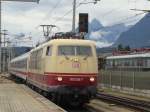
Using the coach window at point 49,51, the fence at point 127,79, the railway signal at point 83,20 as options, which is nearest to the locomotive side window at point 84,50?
the coach window at point 49,51

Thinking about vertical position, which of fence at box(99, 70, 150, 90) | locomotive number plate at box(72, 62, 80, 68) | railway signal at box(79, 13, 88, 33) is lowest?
fence at box(99, 70, 150, 90)

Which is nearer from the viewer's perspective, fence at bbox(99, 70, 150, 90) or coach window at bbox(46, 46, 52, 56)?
coach window at bbox(46, 46, 52, 56)

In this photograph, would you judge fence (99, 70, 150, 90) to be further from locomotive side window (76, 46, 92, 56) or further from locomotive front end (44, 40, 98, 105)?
locomotive front end (44, 40, 98, 105)

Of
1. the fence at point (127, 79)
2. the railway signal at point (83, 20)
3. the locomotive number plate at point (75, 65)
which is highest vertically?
the railway signal at point (83, 20)

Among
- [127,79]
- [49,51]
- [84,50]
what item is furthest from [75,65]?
[127,79]

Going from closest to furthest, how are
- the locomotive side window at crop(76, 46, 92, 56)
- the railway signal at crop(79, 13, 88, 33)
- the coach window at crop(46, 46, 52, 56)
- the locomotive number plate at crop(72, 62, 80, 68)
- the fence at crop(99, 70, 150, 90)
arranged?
the locomotive number plate at crop(72, 62, 80, 68)
the locomotive side window at crop(76, 46, 92, 56)
the coach window at crop(46, 46, 52, 56)
the fence at crop(99, 70, 150, 90)
the railway signal at crop(79, 13, 88, 33)

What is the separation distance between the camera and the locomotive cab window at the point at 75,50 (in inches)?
899

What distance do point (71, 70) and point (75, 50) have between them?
43.2 inches

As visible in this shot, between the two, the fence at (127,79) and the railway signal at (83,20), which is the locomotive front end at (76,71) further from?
the railway signal at (83,20)

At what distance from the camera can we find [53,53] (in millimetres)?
22656

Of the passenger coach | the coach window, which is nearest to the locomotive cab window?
the passenger coach

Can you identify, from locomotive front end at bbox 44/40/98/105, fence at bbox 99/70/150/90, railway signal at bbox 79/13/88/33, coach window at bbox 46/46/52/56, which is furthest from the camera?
railway signal at bbox 79/13/88/33

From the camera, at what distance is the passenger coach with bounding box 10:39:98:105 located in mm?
22031

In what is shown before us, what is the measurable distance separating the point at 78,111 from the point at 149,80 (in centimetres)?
1596
